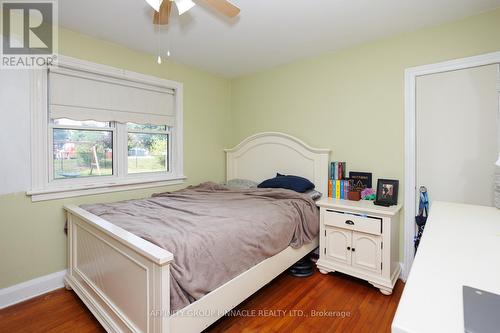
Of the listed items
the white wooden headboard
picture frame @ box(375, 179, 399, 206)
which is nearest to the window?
the white wooden headboard

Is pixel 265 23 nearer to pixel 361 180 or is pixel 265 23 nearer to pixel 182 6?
pixel 182 6

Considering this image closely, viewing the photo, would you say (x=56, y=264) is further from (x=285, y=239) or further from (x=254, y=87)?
(x=254, y=87)

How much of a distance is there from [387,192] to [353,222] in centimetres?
46

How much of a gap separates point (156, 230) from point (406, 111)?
239 cm

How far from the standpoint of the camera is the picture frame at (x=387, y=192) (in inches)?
95.0

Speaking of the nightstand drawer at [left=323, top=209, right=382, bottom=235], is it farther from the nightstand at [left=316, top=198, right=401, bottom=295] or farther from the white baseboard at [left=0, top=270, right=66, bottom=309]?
the white baseboard at [left=0, top=270, right=66, bottom=309]

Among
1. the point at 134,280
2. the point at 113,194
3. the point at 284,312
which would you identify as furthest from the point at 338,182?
the point at 113,194

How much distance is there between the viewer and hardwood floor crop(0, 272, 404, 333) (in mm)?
1775

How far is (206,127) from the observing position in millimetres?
3662

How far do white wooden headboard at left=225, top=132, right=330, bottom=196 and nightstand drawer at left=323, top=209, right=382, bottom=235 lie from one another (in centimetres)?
42

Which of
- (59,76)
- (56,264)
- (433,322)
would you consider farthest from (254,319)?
(59,76)

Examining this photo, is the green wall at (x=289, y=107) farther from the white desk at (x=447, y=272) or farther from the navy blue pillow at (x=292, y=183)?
the white desk at (x=447, y=272)

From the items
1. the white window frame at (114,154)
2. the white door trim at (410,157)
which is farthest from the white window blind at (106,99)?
the white door trim at (410,157)

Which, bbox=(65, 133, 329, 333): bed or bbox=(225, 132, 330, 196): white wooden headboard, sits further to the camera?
bbox=(225, 132, 330, 196): white wooden headboard
